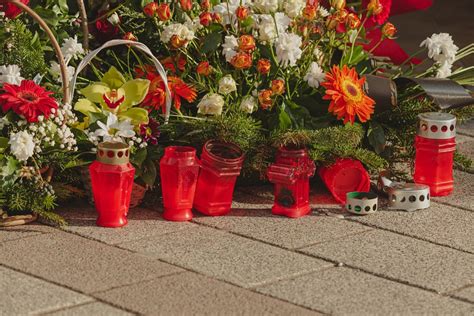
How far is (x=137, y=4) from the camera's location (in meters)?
4.86

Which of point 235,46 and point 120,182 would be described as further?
point 235,46

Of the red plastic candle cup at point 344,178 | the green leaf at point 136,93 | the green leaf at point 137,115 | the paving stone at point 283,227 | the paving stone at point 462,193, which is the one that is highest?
the green leaf at point 136,93

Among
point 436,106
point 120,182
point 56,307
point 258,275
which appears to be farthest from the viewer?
point 436,106

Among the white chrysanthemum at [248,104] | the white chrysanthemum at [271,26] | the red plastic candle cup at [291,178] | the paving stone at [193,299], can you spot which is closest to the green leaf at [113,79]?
the white chrysanthemum at [248,104]

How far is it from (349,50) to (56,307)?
197cm

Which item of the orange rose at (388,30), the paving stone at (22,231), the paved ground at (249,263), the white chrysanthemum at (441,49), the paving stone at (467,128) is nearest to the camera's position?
the paved ground at (249,263)

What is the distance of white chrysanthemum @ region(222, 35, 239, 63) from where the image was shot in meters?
4.39

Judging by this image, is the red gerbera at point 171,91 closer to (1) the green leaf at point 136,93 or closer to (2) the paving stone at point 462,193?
(1) the green leaf at point 136,93

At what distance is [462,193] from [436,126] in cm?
34

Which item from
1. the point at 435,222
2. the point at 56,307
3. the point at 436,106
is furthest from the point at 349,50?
the point at 56,307

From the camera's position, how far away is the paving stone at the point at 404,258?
3656 millimetres

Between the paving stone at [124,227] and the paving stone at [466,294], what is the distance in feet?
3.49

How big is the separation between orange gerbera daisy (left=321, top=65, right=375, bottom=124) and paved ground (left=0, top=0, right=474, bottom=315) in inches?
14.0

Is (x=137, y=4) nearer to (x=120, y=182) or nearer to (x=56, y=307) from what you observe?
(x=120, y=182)
